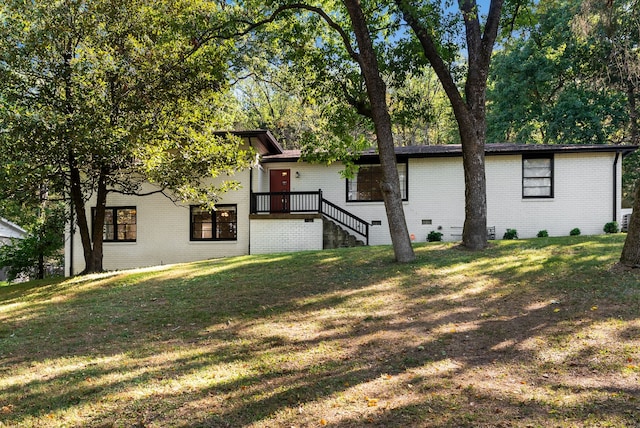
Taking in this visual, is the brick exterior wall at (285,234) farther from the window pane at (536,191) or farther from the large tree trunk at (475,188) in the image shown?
the window pane at (536,191)

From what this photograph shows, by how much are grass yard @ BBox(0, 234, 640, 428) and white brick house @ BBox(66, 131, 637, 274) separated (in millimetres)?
7450

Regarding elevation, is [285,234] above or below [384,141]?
below

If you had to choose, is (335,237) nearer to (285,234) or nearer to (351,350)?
(285,234)

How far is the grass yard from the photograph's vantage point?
3.48 metres

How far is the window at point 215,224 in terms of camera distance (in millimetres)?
16656

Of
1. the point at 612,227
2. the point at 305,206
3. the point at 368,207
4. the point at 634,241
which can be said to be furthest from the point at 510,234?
the point at 634,241

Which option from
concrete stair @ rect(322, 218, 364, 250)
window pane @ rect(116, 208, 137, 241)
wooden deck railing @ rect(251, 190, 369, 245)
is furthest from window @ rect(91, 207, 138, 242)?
concrete stair @ rect(322, 218, 364, 250)

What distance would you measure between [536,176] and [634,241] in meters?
10.2

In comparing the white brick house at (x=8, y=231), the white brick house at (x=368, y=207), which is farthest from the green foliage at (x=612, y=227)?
the white brick house at (x=8, y=231)

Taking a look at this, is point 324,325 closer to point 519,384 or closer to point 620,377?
point 519,384

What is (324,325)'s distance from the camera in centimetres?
584

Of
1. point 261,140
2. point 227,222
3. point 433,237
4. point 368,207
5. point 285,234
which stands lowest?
point 433,237

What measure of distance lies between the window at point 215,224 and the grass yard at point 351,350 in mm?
7654

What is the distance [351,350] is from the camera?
488 centimetres
